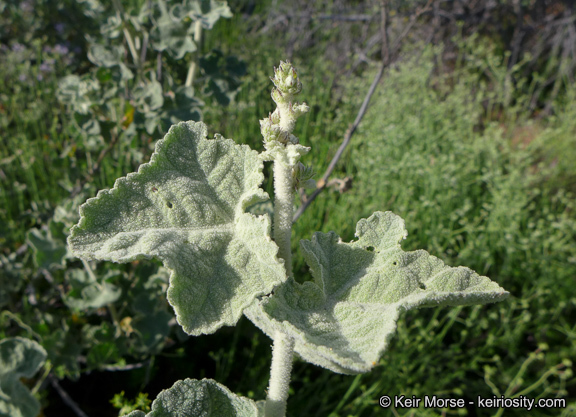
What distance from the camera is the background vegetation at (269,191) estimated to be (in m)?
1.59

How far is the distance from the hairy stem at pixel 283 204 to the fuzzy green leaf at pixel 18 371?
38.3 inches

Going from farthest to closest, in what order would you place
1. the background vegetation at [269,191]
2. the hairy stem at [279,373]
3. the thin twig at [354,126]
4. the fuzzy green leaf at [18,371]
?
the background vegetation at [269,191] → the thin twig at [354,126] → the fuzzy green leaf at [18,371] → the hairy stem at [279,373]

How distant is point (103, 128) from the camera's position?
1.68 m

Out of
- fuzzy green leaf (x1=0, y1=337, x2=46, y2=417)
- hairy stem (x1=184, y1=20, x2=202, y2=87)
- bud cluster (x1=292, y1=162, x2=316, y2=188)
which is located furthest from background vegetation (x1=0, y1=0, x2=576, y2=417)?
bud cluster (x1=292, y1=162, x2=316, y2=188)

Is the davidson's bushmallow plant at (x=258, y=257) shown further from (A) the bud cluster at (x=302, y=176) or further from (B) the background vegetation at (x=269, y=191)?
(B) the background vegetation at (x=269, y=191)

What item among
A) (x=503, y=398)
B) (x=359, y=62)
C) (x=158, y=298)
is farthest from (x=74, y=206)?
(x=359, y=62)

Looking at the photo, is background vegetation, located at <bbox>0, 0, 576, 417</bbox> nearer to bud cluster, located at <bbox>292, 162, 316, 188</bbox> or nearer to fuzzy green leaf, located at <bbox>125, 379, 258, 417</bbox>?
fuzzy green leaf, located at <bbox>125, 379, 258, 417</bbox>

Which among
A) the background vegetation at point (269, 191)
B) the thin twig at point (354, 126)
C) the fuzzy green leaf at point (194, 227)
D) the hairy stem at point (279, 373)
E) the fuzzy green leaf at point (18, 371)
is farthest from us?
the background vegetation at point (269, 191)

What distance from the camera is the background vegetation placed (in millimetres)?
1592

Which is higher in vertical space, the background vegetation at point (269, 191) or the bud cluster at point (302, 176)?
the bud cluster at point (302, 176)

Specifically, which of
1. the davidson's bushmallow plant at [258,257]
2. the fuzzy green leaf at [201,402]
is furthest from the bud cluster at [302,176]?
the fuzzy green leaf at [201,402]

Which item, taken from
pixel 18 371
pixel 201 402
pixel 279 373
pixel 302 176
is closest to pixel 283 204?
pixel 302 176

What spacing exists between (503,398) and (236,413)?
4.55 feet

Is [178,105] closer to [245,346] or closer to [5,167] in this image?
[245,346]
